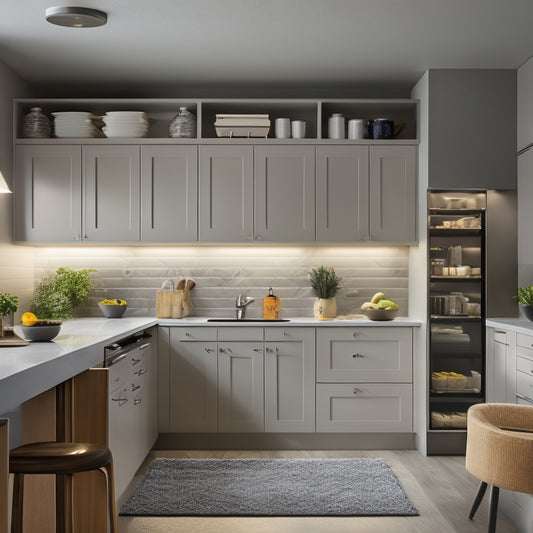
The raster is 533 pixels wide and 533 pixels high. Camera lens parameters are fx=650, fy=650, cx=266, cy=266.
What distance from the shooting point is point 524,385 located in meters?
3.85

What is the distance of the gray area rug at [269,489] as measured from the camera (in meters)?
3.60

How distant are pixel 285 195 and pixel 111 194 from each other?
134 centimetres

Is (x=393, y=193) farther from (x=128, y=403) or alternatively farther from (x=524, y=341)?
(x=128, y=403)

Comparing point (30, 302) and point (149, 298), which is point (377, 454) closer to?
point (149, 298)

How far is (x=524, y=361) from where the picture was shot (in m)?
3.85

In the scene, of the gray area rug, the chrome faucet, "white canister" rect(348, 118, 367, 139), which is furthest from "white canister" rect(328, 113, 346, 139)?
the gray area rug

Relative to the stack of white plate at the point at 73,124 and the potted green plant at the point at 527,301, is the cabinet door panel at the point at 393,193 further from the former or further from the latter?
the stack of white plate at the point at 73,124

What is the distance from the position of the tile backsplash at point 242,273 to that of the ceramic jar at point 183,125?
937mm

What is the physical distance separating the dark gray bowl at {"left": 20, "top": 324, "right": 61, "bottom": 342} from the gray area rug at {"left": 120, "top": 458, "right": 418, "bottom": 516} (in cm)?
115

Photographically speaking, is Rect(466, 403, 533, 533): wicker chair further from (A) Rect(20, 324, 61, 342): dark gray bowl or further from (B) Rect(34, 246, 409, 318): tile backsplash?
(B) Rect(34, 246, 409, 318): tile backsplash

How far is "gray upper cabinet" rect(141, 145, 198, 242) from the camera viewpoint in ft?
16.4

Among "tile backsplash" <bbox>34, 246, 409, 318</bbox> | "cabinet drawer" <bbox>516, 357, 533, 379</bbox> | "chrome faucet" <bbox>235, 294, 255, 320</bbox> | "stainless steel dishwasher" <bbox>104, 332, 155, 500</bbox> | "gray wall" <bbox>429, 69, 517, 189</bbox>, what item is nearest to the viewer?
"stainless steel dishwasher" <bbox>104, 332, 155, 500</bbox>

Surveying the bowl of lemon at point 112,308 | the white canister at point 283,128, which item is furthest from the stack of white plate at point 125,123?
the bowl of lemon at point 112,308

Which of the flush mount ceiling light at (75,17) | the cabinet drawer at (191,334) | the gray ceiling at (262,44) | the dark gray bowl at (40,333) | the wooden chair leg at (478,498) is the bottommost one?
the wooden chair leg at (478,498)
